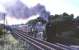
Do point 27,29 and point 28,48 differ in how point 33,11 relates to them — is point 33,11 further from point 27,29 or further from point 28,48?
point 28,48

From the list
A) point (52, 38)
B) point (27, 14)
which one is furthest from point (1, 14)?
point (52, 38)

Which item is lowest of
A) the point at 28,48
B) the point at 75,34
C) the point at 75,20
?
the point at 28,48

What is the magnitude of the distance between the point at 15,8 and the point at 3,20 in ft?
0.81

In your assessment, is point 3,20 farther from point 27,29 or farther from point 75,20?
point 75,20

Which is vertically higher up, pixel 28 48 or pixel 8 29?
pixel 8 29

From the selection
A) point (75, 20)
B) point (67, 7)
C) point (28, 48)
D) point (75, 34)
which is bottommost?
point (28, 48)

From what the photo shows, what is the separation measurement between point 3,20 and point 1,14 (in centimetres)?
9

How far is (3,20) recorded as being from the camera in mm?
2986

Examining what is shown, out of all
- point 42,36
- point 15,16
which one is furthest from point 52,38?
point 15,16

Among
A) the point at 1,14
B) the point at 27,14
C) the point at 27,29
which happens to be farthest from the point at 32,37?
the point at 1,14

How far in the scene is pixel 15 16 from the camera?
296cm

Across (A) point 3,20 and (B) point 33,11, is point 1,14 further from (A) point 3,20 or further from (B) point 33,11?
(B) point 33,11

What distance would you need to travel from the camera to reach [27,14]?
2.96 metres

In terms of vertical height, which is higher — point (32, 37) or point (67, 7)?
point (67, 7)
